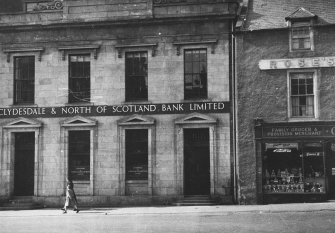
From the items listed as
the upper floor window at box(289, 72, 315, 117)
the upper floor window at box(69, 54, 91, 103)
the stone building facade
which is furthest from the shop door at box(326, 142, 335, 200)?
the upper floor window at box(69, 54, 91, 103)

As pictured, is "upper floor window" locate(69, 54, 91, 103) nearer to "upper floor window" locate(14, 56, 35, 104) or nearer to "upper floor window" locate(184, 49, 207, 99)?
"upper floor window" locate(14, 56, 35, 104)

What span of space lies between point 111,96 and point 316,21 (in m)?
9.96

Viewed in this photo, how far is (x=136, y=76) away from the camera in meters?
22.2

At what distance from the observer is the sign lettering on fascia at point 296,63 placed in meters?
20.5

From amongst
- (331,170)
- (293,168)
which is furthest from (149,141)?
(331,170)

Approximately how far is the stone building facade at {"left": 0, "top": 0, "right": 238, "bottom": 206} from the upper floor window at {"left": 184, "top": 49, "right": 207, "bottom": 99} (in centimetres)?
5

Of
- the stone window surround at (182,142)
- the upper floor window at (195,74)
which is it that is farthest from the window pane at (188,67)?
the stone window surround at (182,142)

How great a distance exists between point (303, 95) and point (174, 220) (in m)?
8.80

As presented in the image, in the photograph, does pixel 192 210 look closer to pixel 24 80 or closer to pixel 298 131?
pixel 298 131

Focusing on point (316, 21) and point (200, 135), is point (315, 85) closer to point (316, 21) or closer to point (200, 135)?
point (316, 21)

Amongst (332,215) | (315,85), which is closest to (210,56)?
(315,85)

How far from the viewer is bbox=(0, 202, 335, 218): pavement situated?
18.0 m

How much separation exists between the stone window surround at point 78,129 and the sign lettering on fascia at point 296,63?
8.37 meters

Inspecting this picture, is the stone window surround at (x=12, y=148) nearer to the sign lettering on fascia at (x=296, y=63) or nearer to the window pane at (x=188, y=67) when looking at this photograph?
the window pane at (x=188, y=67)
